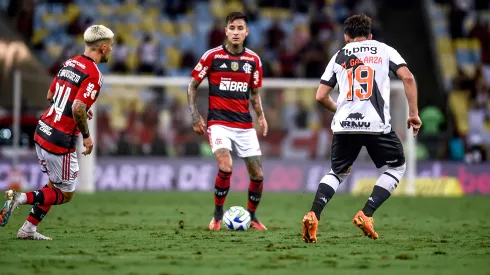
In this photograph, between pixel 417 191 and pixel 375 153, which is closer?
pixel 375 153

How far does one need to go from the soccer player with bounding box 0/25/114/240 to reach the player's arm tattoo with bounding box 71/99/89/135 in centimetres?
3

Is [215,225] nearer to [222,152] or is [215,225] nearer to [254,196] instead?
[254,196]

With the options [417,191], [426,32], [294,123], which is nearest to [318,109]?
[294,123]

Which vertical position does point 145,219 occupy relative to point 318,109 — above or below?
below

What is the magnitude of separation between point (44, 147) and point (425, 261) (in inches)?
163

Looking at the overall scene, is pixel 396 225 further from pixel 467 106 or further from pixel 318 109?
pixel 467 106

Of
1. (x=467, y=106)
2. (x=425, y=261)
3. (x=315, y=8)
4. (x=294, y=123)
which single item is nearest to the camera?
(x=425, y=261)

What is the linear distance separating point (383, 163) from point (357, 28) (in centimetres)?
153

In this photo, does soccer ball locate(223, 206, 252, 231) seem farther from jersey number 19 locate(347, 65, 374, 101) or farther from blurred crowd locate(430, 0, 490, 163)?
blurred crowd locate(430, 0, 490, 163)

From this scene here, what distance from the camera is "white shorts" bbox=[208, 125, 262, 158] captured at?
1209cm

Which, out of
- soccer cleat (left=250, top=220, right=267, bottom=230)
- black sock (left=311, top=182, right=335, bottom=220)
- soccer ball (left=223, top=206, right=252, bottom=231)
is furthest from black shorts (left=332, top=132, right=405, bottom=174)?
soccer cleat (left=250, top=220, right=267, bottom=230)

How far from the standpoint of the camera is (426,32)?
1249 inches

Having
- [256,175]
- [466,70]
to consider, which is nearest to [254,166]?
[256,175]

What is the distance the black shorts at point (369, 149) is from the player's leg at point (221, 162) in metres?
2.02
